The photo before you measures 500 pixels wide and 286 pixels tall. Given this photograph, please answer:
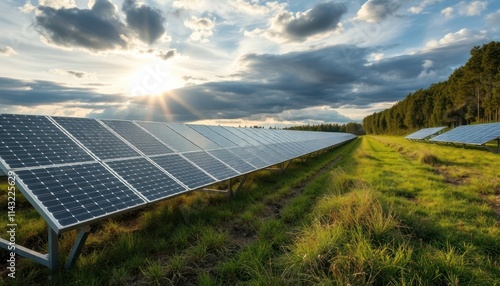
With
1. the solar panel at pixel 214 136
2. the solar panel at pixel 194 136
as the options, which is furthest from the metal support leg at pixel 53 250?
the solar panel at pixel 214 136

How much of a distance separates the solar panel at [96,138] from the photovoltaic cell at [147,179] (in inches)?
18.1

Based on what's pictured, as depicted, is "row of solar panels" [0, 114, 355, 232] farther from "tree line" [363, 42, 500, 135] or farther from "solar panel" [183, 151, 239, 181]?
"tree line" [363, 42, 500, 135]

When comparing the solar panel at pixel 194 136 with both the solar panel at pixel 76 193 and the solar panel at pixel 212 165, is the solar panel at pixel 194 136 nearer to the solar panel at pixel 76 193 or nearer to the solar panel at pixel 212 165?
the solar panel at pixel 212 165

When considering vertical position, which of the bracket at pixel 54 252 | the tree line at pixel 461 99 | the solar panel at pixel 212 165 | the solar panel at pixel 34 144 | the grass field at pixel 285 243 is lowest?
the grass field at pixel 285 243

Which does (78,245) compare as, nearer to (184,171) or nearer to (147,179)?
(147,179)

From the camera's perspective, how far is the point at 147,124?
11.7 meters

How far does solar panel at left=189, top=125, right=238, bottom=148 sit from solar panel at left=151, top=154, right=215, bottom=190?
4.29m

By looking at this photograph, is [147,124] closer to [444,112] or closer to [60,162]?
[60,162]

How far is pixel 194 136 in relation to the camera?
1320cm

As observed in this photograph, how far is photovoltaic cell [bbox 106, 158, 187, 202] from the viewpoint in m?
6.31

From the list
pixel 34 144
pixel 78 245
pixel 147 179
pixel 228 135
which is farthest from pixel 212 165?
pixel 228 135

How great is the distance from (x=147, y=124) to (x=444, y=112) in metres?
76.9

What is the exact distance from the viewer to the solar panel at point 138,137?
29.4 ft

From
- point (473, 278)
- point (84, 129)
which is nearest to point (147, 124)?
point (84, 129)
